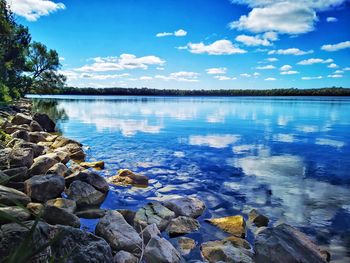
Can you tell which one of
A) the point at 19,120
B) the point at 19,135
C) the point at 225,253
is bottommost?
the point at 225,253

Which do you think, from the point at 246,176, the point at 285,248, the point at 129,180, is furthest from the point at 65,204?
the point at 246,176

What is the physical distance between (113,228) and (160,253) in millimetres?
1098

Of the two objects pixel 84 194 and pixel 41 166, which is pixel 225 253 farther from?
pixel 41 166

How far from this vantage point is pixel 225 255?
5020mm

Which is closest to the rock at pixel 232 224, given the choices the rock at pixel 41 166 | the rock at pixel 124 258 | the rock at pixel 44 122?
the rock at pixel 124 258

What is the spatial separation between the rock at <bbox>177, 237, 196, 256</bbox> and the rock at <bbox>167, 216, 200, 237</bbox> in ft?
0.81

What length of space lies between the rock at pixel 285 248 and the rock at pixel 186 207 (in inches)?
→ 90.5

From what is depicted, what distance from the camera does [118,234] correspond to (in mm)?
5254

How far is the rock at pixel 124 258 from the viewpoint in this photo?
4516 mm

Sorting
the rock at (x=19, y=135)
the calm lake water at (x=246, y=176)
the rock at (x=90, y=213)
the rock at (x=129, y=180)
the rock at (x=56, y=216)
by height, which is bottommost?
the calm lake water at (x=246, y=176)

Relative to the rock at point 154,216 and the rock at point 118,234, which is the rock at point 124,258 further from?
the rock at point 154,216

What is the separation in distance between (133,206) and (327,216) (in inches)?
203

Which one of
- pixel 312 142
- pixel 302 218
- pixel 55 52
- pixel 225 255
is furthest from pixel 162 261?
pixel 55 52

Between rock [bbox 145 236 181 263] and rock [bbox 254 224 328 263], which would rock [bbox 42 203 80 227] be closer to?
rock [bbox 145 236 181 263]
